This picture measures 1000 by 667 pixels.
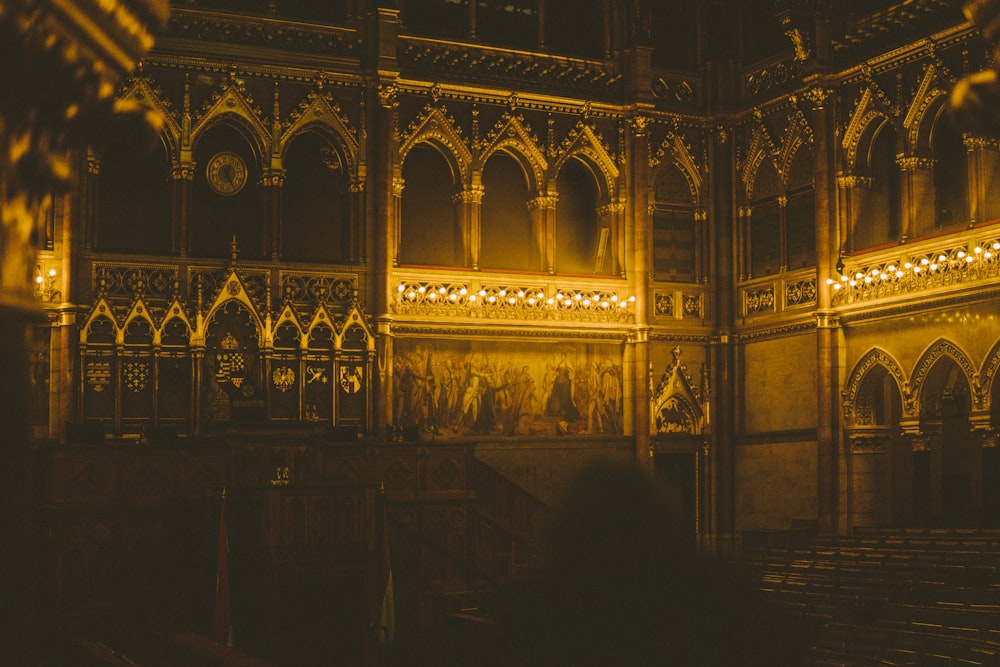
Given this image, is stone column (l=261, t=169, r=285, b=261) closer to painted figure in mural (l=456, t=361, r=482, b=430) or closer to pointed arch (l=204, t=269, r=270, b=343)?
pointed arch (l=204, t=269, r=270, b=343)

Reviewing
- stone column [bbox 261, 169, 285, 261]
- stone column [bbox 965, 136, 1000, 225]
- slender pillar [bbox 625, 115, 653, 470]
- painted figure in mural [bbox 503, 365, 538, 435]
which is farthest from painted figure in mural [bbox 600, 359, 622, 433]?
stone column [bbox 965, 136, 1000, 225]

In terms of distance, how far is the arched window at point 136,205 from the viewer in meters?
24.6

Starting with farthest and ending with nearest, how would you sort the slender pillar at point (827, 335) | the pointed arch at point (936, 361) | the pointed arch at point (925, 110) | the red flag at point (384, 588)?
the slender pillar at point (827, 335) → the pointed arch at point (925, 110) → the pointed arch at point (936, 361) → the red flag at point (384, 588)

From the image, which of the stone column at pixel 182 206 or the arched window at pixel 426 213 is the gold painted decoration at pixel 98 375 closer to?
the stone column at pixel 182 206

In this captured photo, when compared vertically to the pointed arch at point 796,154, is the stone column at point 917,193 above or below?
below

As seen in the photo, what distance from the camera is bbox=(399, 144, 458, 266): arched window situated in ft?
89.1

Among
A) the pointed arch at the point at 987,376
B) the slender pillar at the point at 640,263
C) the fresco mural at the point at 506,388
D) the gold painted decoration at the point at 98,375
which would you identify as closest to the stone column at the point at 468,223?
the fresco mural at the point at 506,388

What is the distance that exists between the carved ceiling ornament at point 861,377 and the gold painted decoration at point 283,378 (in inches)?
407

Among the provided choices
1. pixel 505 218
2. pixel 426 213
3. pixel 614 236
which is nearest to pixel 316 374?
pixel 426 213

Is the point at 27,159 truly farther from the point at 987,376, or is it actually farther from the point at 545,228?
the point at 545,228

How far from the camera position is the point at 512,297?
2652cm

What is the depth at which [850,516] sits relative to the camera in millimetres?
24844

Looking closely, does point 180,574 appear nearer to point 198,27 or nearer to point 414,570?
point 414,570

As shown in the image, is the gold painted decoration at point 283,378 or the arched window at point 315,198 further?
the arched window at point 315,198
